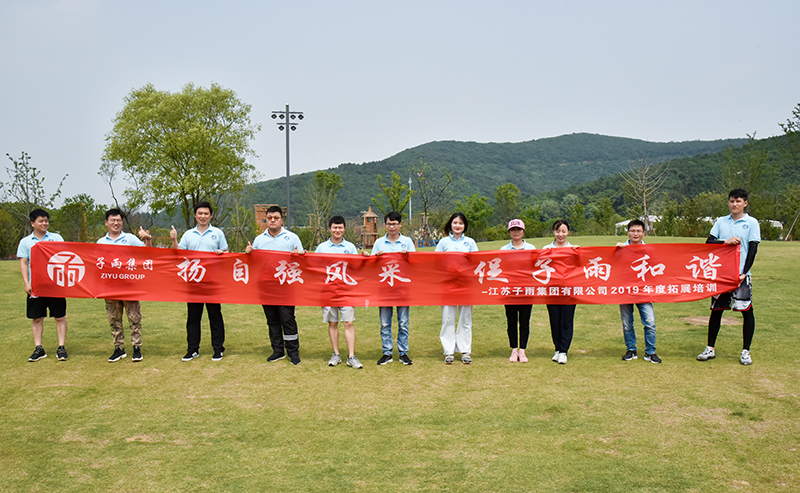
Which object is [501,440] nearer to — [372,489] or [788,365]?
[372,489]

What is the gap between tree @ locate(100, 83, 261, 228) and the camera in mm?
29844

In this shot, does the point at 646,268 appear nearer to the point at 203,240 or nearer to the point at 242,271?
the point at 242,271

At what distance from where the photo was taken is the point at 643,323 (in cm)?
610

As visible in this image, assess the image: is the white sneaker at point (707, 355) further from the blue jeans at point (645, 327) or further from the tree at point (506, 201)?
the tree at point (506, 201)

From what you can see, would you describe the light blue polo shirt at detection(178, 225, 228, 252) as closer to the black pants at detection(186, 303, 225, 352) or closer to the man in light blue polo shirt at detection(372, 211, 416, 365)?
the black pants at detection(186, 303, 225, 352)

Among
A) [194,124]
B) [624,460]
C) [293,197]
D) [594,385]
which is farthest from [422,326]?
[293,197]

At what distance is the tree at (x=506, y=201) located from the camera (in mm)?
64562

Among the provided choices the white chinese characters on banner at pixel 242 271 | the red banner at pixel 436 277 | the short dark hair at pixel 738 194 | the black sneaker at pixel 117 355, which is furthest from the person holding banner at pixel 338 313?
the short dark hair at pixel 738 194

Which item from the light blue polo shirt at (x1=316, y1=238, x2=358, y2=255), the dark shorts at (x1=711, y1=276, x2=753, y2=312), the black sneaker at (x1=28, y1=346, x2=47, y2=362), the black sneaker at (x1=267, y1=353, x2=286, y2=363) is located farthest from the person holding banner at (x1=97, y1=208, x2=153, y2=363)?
the dark shorts at (x1=711, y1=276, x2=753, y2=312)

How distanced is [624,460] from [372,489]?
1.65 meters

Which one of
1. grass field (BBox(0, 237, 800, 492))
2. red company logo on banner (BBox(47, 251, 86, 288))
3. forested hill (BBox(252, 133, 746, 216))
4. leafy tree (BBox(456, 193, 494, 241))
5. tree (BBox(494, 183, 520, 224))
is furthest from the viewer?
forested hill (BBox(252, 133, 746, 216))

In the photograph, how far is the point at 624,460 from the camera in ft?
11.7

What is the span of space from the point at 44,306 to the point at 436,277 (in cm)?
454

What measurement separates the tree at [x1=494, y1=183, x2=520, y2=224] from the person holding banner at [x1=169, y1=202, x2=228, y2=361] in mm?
59533
